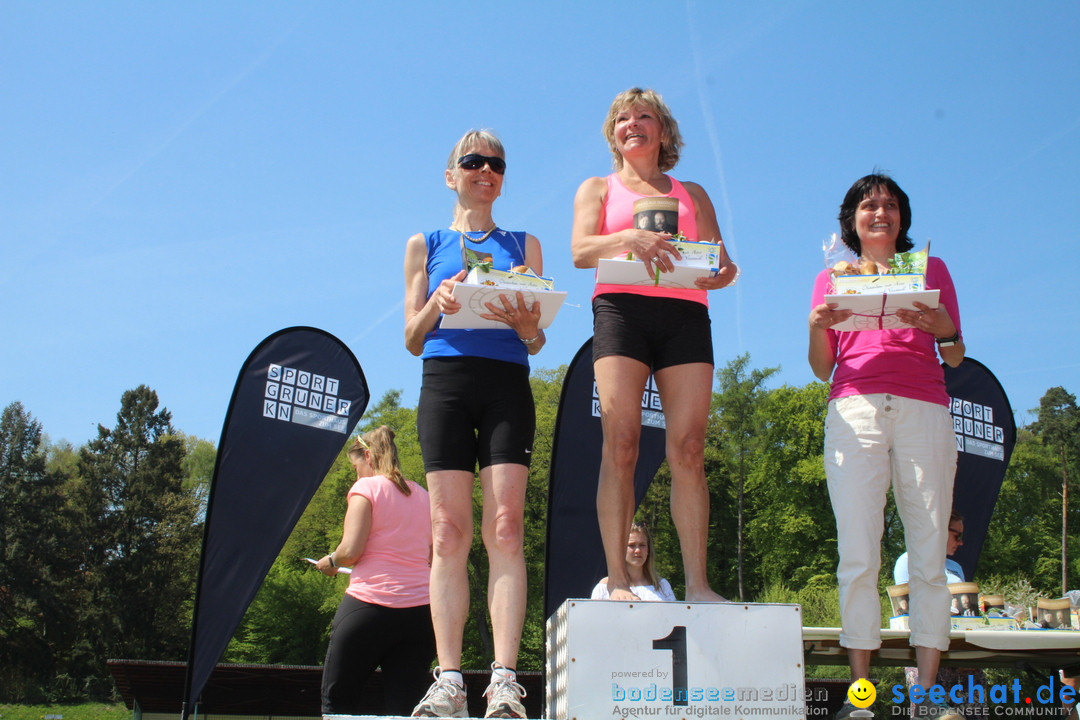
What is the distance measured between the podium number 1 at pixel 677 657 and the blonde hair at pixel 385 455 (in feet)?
6.34

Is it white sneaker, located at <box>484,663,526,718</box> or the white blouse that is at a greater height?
the white blouse

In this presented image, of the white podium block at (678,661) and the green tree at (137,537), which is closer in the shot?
the white podium block at (678,661)

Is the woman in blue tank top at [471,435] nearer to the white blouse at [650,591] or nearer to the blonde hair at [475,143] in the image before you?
the blonde hair at [475,143]

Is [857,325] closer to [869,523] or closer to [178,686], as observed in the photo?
[869,523]

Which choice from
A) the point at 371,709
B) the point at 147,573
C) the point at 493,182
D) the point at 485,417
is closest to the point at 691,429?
the point at 485,417

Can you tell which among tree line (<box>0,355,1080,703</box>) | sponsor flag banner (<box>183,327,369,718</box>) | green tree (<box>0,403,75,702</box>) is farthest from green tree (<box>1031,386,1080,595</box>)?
green tree (<box>0,403,75,702</box>)

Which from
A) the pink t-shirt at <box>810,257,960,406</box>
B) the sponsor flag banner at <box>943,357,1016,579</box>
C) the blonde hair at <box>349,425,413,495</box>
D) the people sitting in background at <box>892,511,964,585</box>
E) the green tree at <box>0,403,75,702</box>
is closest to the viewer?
the pink t-shirt at <box>810,257,960,406</box>

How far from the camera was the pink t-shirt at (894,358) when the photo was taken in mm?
3506

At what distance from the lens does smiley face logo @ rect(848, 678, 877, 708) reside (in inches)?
114

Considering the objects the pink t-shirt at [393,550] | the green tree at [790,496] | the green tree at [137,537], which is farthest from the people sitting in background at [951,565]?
the green tree at [137,537]

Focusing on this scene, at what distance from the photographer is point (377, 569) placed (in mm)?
4008

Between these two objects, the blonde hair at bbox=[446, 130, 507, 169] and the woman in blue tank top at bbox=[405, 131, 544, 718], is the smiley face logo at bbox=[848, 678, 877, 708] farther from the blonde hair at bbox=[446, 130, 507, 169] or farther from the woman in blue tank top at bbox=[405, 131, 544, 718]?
the blonde hair at bbox=[446, 130, 507, 169]

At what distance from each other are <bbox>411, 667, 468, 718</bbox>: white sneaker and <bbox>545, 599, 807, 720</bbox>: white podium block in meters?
0.27

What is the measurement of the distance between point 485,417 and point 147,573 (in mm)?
34723
